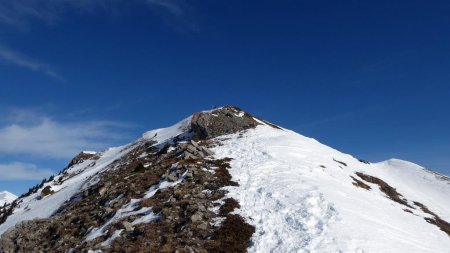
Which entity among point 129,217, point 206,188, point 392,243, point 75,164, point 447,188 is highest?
point 75,164

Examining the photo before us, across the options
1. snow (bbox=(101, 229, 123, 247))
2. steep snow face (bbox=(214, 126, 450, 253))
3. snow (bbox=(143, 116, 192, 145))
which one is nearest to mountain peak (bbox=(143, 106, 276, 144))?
snow (bbox=(143, 116, 192, 145))

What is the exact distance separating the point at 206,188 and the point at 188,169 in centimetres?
428

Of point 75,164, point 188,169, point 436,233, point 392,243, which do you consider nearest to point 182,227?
point 188,169

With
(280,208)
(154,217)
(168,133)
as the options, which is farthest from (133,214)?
(168,133)

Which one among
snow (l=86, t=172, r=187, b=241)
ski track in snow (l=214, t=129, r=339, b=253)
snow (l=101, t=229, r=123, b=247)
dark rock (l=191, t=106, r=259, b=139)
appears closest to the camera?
ski track in snow (l=214, t=129, r=339, b=253)

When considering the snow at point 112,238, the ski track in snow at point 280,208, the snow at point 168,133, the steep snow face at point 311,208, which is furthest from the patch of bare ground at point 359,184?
the snow at point 168,133

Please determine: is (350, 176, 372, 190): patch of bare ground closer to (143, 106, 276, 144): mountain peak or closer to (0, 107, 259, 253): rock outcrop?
(0, 107, 259, 253): rock outcrop

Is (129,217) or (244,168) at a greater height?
(244,168)

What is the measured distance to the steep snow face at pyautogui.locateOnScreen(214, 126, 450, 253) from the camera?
23.3 meters

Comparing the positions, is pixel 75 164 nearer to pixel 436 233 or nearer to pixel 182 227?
pixel 182 227

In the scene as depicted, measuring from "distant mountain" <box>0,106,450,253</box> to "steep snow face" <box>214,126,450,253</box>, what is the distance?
3.6 inches

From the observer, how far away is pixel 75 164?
3469 inches

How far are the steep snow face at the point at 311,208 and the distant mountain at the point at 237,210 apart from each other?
0.09m

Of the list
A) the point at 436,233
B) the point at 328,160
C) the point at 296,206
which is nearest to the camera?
the point at 296,206
